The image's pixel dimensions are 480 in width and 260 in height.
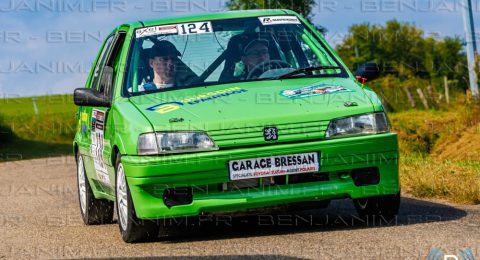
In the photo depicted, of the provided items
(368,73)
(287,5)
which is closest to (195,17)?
(368,73)

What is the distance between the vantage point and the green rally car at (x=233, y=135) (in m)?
7.53

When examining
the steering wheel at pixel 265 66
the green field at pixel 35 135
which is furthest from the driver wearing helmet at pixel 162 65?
the green field at pixel 35 135

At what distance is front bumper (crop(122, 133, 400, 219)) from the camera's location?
7469 millimetres

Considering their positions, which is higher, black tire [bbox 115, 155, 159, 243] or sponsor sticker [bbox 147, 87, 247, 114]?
sponsor sticker [bbox 147, 87, 247, 114]

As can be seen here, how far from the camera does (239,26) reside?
916 centimetres

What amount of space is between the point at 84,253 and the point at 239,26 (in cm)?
264

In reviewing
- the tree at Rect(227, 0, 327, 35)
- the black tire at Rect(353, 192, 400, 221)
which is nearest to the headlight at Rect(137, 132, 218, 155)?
the black tire at Rect(353, 192, 400, 221)

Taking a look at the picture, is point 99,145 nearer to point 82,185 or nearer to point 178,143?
point 82,185

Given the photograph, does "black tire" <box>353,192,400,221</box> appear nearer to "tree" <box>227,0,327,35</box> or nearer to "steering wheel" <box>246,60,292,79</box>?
"steering wheel" <box>246,60,292,79</box>

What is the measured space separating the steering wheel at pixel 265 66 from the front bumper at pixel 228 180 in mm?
1312

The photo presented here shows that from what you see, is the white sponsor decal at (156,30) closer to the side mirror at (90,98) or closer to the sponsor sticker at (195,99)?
the side mirror at (90,98)

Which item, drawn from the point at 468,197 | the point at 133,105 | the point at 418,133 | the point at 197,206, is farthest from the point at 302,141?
the point at 418,133

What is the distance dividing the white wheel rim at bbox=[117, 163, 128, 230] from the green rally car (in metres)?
0.01

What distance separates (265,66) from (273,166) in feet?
5.00
